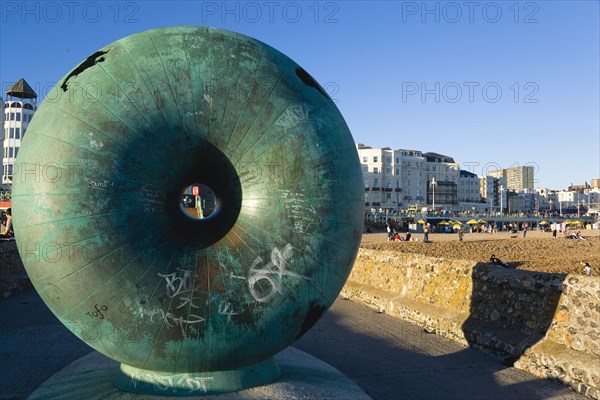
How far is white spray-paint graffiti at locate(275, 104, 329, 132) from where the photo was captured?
5207mm

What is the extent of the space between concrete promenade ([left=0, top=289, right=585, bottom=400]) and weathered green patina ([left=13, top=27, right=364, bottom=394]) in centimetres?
315

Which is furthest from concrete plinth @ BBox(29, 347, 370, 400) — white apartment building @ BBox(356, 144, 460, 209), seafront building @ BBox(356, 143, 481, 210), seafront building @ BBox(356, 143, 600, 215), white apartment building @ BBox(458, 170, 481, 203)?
white apartment building @ BBox(458, 170, 481, 203)

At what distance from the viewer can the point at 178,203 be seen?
511 centimetres

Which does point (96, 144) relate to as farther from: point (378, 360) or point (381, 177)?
point (381, 177)

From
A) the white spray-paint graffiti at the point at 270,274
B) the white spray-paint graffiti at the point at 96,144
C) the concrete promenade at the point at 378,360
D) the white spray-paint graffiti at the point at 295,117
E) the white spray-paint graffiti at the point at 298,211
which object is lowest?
the concrete promenade at the point at 378,360

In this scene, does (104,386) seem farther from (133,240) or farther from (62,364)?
(62,364)

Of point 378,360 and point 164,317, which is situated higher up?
point 164,317

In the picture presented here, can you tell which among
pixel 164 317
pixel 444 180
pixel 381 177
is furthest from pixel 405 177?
pixel 164 317

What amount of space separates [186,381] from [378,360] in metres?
4.85

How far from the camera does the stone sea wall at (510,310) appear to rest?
7.90m

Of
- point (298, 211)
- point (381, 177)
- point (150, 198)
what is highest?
point (381, 177)

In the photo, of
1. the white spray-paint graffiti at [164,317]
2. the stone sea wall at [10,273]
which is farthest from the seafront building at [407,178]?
the white spray-paint graffiti at [164,317]

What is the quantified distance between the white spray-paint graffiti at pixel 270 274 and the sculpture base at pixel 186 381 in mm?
1127

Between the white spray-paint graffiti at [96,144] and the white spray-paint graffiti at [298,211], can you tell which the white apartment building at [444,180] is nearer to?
the white spray-paint graffiti at [298,211]
